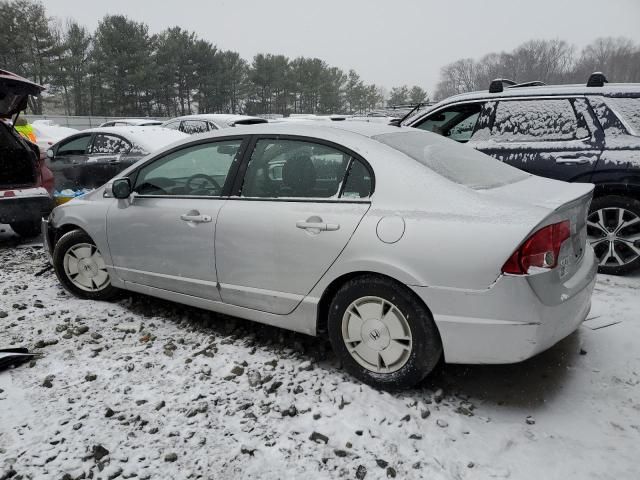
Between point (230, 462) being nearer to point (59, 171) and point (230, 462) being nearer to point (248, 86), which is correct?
point (59, 171)

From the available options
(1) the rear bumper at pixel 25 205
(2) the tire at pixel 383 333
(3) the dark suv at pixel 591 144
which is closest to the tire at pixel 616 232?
(3) the dark suv at pixel 591 144

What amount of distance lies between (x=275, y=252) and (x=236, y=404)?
0.91 m

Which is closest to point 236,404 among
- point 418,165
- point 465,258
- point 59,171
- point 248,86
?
point 465,258

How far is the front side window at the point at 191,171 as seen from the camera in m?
3.30

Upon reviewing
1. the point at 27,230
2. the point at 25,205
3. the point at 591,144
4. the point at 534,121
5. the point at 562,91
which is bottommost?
the point at 27,230

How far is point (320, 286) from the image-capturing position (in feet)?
9.06

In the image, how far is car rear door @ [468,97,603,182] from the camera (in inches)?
175

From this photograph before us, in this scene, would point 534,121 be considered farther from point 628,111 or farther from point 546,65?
point 546,65

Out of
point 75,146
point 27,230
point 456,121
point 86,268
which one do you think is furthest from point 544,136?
point 75,146

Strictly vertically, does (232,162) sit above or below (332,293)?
above

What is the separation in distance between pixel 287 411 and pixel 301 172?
143 centimetres

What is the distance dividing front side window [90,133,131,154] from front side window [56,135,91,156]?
24 centimetres

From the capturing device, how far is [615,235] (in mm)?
4434

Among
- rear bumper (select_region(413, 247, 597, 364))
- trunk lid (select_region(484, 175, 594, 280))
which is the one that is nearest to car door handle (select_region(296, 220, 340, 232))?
rear bumper (select_region(413, 247, 597, 364))
